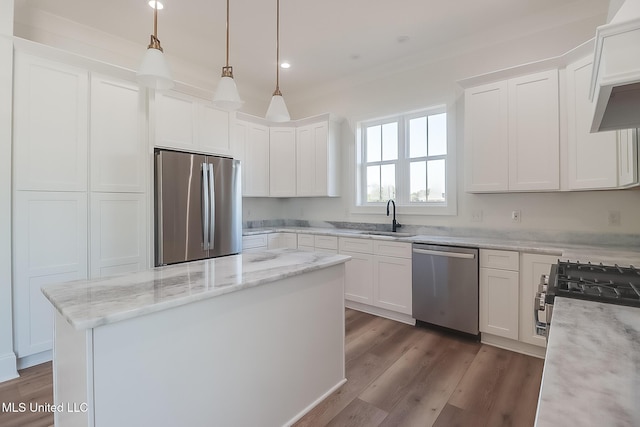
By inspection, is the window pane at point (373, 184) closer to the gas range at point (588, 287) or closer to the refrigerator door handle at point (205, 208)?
the refrigerator door handle at point (205, 208)

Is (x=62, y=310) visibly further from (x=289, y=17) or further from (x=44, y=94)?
(x=289, y=17)

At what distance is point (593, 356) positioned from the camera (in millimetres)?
697

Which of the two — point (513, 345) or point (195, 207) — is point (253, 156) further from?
point (513, 345)

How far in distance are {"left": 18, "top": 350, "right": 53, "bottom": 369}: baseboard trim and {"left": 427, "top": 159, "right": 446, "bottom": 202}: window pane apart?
4.04m

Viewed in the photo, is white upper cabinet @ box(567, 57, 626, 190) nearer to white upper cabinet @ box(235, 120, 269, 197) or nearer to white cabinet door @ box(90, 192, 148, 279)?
white upper cabinet @ box(235, 120, 269, 197)

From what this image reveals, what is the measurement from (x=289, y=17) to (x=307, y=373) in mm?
3027

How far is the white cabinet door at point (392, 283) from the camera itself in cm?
327

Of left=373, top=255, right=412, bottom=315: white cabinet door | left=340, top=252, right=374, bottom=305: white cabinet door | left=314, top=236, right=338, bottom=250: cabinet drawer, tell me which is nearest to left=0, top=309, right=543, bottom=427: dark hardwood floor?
left=373, top=255, right=412, bottom=315: white cabinet door

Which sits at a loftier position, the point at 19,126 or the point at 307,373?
the point at 19,126

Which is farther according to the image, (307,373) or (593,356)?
(307,373)

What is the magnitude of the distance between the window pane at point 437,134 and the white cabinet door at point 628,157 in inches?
63.7

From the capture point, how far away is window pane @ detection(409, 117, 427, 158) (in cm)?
384

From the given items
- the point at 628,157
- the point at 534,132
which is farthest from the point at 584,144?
the point at 628,157

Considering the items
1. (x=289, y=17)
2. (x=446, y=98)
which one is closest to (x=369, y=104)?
(x=446, y=98)
